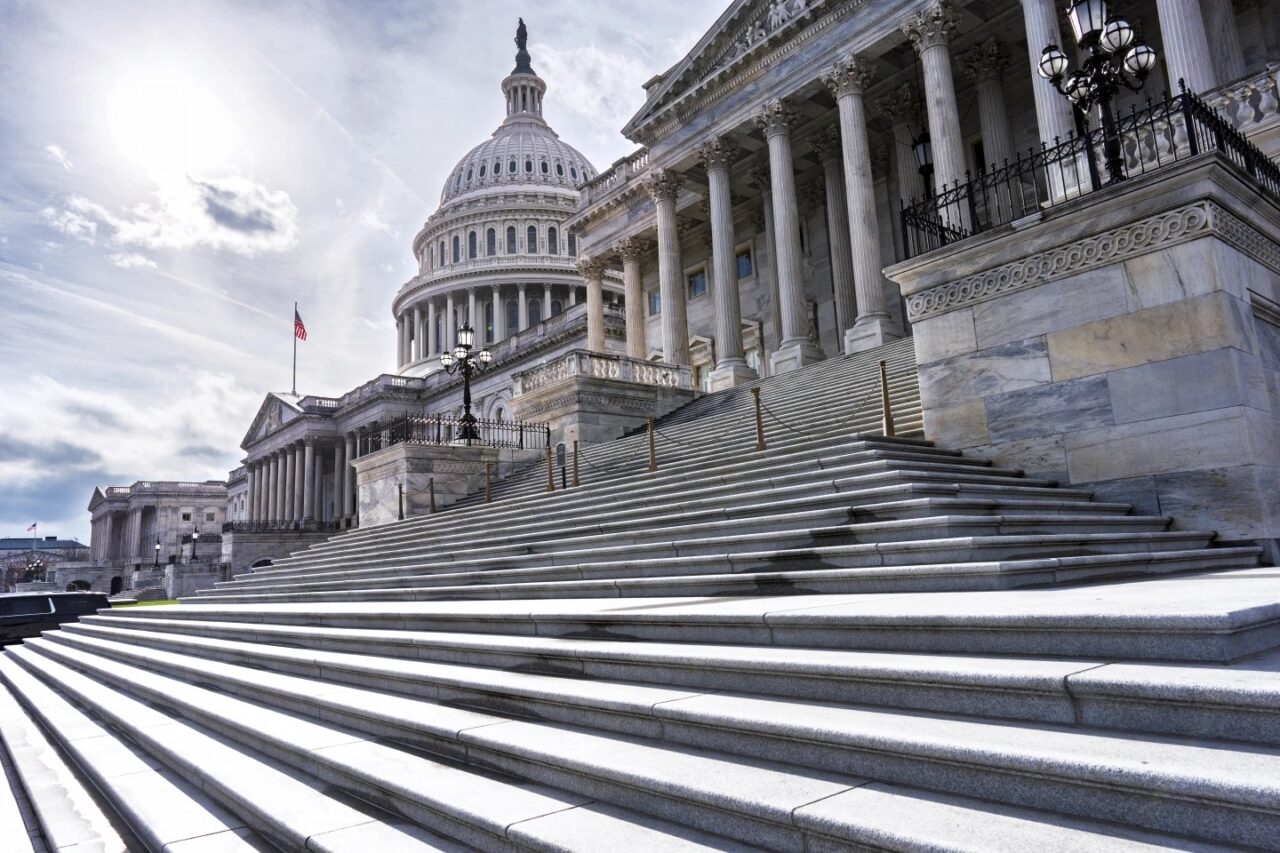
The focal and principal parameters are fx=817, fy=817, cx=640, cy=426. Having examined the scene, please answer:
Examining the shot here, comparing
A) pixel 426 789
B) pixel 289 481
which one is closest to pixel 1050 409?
pixel 426 789

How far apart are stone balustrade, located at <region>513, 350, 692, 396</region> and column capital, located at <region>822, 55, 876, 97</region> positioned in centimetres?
1009

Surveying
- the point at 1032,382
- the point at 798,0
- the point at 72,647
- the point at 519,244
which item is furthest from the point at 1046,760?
the point at 519,244

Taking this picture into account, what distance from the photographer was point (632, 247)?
123ft

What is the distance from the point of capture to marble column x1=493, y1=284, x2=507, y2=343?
95.6 m

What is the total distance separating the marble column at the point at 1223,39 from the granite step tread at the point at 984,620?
61.9 ft

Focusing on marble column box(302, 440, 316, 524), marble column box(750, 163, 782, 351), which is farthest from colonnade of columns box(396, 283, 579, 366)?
marble column box(750, 163, 782, 351)

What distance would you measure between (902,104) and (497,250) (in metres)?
79.0

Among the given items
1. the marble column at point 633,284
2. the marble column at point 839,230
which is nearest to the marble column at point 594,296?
the marble column at point 633,284

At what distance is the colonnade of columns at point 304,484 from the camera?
78.4 metres

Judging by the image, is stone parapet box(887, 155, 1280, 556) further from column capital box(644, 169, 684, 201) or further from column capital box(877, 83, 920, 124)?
column capital box(644, 169, 684, 201)

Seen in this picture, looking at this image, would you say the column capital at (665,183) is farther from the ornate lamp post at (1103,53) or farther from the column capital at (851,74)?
the ornate lamp post at (1103,53)

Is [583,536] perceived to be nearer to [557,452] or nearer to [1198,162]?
[1198,162]

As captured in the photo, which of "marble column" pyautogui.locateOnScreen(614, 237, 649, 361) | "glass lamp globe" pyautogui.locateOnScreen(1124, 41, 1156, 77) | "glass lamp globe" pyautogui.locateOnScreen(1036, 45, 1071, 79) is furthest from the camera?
"marble column" pyautogui.locateOnScreen(614, 237, 649, 361)

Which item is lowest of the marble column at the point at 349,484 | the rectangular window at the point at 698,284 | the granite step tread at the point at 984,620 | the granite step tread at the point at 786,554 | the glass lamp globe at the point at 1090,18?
the granite step tread at the point at 984,620
